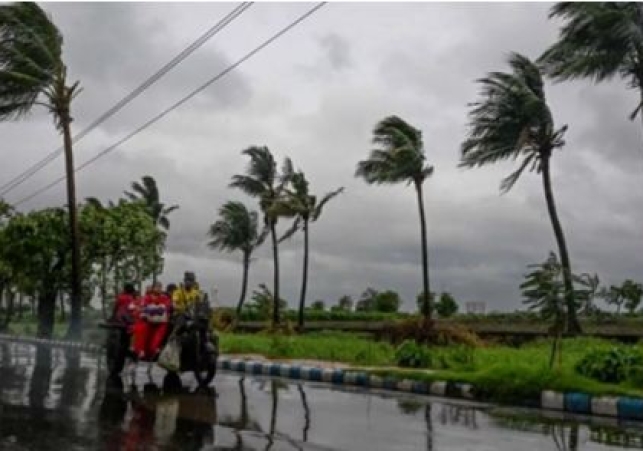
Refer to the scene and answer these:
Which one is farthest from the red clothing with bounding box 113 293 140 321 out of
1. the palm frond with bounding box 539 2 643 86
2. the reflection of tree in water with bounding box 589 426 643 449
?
the palm frond with bounding box 539 2 643 86

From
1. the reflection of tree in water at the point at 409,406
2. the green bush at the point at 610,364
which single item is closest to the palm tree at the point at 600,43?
the green bush at the point at 610,364

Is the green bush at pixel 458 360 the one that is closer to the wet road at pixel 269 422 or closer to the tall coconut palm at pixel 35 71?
the wet road at pixel 269 422

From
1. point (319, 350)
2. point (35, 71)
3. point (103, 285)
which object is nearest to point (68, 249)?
point (103, 285)

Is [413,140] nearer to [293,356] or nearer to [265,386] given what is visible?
[293,356]

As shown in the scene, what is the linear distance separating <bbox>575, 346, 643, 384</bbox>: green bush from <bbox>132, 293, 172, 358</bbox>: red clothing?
22.3 feet

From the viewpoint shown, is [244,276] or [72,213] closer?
[72,213]

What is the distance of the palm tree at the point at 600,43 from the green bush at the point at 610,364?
937 centimetres

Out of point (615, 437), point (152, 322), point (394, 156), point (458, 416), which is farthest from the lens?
point (394, 156)

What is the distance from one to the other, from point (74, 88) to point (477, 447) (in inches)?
938

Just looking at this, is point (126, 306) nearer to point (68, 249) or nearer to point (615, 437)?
point (615, 437)

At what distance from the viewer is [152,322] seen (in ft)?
46.7

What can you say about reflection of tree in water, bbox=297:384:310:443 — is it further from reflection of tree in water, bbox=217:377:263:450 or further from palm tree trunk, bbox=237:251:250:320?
palm tree trunk, bbox=237:251:250:320

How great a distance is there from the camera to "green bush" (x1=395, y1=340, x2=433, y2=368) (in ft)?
54.9

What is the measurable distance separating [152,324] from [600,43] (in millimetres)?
13858
